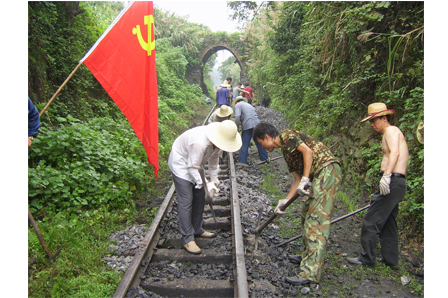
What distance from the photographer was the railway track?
320 cm

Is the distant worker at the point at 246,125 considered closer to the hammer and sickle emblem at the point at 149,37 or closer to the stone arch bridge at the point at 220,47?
the hammer and sickle emblem at the point at 149,37

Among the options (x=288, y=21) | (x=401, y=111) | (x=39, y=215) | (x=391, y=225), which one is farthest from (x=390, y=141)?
(x=288, y=21)

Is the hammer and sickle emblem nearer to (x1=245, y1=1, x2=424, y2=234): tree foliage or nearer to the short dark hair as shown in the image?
the short dark hair

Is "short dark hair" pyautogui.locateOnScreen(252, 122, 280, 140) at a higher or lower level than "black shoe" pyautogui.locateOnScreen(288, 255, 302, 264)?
higher

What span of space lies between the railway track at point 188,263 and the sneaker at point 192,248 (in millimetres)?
56

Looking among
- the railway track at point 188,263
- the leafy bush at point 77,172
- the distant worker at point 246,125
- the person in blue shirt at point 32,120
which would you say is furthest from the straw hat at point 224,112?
the person in blue shirt at point 32,120

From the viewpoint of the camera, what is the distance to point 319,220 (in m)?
3.50

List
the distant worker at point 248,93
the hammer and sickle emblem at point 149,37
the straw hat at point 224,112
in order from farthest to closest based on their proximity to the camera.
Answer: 1. the distant worker at point 248,93
2. the straw hat at point 224,112
3. the hammer and sickle emblem at point 149,37

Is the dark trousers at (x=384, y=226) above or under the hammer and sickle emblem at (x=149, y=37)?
under

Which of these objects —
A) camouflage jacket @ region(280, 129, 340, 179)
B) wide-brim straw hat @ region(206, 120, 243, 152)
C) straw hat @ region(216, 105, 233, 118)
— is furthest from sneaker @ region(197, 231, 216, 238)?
straw hat @ region(216, 105, 233, 118)

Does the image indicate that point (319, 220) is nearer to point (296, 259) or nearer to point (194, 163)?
point (296, 259)

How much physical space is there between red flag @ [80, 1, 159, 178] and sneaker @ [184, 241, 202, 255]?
4.90 ft

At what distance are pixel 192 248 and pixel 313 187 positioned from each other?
1.73m

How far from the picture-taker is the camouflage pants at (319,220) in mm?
3426
